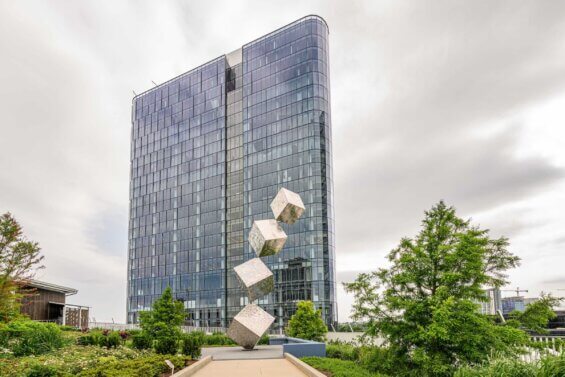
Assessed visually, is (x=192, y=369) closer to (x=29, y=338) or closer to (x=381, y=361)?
(x=381, y=361)

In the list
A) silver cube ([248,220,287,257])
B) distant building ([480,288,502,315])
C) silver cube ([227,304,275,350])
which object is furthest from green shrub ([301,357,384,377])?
silver cube ([248,220,287,257])

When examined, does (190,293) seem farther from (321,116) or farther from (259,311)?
(259,311)

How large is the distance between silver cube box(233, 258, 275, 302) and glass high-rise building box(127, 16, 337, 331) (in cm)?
3544

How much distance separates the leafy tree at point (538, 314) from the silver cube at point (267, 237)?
10.2 meters

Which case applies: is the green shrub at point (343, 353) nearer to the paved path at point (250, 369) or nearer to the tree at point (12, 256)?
the paved path at point (250, 369)

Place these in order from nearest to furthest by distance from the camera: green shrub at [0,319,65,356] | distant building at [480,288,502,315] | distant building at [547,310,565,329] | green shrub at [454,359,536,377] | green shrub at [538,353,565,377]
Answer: green shrub at [538,353,565,377]
green shrub at [454,359,536,377]
green shrub at [0,319,65,356]
distant building at [480,288,502,315]
distant building at [547,310,565,329]

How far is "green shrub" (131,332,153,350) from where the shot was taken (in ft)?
69.6

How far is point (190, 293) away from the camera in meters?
72.4

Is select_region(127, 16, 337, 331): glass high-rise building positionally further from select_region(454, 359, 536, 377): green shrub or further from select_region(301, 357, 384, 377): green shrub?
select_region(454, 359, 536, 377): green shrub

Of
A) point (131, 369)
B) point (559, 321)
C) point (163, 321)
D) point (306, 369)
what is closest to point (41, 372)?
point (131, 369)

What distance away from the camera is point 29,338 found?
55.7ft

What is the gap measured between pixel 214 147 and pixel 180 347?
56.9 m

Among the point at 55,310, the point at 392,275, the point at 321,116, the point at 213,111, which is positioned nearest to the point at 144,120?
the point at 213,111

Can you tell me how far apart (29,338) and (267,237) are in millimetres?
10202
